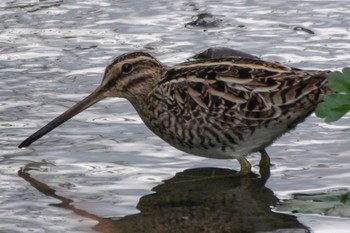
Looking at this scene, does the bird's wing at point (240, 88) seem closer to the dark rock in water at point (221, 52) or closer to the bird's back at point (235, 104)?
the bird's back at point (235, 104)

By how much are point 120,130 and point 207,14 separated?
2868 millimetres

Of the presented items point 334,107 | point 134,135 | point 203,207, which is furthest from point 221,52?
point 334,107

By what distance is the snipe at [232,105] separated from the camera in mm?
7906

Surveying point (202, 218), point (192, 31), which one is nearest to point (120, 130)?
point (202, 218)

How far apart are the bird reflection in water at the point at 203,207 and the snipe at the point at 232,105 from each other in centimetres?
20

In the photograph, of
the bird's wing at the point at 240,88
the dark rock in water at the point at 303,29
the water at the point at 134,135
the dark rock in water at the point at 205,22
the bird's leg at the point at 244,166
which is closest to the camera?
the water at the point at 134,135

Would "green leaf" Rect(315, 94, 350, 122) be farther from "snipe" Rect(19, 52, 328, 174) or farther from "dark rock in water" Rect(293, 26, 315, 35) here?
"dark rock in water" Rect(293, 26, 315, 35)

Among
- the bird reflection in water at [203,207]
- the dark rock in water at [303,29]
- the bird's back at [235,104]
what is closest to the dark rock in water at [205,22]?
the dark rock in water at [303,29]

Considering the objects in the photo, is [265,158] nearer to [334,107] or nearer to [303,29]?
[334,107]

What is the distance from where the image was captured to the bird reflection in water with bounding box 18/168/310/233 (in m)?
7.11

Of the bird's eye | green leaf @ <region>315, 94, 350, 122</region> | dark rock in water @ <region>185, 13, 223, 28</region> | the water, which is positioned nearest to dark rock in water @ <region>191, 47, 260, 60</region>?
the water

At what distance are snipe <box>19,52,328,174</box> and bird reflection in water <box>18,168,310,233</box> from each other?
7.7 inches

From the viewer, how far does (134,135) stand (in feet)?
28.7

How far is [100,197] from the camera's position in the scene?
759 centimetres
